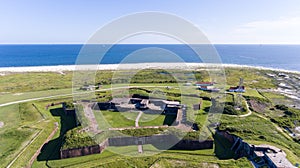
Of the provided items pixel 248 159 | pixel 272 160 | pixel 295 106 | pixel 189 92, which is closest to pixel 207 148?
pixel 248 159

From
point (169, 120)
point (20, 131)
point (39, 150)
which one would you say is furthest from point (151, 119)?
point (20, 131)

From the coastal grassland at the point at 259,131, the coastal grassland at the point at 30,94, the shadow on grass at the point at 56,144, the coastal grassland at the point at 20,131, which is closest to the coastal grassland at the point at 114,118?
the shadow on grass at the point at 56,144

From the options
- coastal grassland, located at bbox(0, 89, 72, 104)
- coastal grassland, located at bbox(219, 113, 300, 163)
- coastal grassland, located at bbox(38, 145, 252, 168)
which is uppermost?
coastal grassland, located at bbox(0, 89, 72, 104)

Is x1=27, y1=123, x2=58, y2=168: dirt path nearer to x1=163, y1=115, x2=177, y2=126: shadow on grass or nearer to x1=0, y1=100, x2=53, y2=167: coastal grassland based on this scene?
x1=0, y1=100, x2=53, y2=167: coastal grassland

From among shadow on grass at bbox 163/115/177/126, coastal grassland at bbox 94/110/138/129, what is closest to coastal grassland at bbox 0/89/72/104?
coastal grassland at bbox 94/110/138/129

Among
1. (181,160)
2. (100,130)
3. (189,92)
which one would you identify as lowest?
(181,160)

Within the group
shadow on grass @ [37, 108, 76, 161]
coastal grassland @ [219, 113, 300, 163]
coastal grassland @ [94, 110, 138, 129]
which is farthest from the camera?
coastal grassland @ [94, 110, 138, 129]

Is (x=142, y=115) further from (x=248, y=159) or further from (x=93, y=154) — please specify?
(x=248, y=159)

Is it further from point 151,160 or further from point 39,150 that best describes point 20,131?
point 151,160
